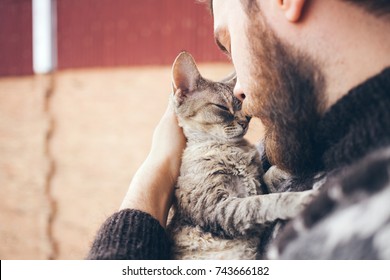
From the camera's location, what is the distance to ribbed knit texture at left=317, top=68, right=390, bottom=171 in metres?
1.02

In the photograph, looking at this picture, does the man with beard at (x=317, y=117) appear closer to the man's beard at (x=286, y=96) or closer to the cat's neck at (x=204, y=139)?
the man's beard at (x=286, y=96)

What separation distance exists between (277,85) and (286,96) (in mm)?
38

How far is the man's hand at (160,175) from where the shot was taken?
5.22 feet

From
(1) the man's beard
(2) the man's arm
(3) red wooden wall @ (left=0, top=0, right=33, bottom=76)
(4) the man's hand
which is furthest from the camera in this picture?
(3) red wooden wall @ (left=0, top=0, right=33, bottom=76)

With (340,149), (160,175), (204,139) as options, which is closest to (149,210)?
(160,175)

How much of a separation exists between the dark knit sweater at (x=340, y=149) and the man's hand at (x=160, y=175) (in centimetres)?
19

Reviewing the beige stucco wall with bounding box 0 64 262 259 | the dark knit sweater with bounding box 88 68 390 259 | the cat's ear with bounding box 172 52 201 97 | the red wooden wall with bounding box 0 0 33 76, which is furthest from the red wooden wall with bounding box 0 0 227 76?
the dark knit sweater with bounding box 88 68 390 259

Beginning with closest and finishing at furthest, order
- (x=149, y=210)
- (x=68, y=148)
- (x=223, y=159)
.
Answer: (x=149, y=210) < (x=223, y=159) < (x=68, y=148)

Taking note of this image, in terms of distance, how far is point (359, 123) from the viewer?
1070 mm

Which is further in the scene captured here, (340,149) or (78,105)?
(78,105)

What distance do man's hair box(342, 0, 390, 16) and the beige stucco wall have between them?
505cm

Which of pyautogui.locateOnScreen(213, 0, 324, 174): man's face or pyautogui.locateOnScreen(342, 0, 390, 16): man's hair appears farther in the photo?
pyautogui.locateOnScreen(213, 0, 324, 174): man's face

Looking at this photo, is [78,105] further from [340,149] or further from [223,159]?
[340,149]

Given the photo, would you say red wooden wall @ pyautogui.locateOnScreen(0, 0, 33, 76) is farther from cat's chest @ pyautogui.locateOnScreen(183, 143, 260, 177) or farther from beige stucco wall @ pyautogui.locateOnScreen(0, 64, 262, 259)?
cat's chest @ pyautogui.locateOnScreen(183, 143, 260, 177)
